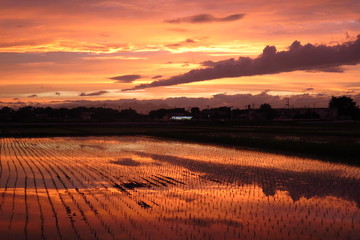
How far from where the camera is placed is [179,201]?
11.9 m

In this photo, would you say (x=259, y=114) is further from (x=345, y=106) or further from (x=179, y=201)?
(x=179, y=201)

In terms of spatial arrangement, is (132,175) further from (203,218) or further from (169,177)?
(203,218)

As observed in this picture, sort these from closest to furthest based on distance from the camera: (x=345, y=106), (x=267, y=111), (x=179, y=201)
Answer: (x=179, y=201) < (x=345, y=106) < (x=267, y=111)

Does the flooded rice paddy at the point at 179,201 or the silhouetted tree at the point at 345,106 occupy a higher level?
the silhouetted tree at the point at 345,106

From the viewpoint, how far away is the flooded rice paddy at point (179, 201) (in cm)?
873

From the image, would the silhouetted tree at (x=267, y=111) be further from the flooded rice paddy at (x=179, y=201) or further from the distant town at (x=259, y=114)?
the flooded rice paddy at (x=179, y=201)

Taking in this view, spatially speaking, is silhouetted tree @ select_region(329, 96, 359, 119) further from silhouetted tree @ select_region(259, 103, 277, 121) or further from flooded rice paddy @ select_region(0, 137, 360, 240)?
flooded rice paddy @ select_region(0, 137, 360, 240)

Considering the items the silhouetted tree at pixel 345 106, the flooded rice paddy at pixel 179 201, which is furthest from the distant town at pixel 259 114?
the flooded rice paddy at pixel 179 201

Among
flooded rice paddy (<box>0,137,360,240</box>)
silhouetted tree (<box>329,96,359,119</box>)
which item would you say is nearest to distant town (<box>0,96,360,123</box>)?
silhouetted tree (<box>329,96,359,119</box>)

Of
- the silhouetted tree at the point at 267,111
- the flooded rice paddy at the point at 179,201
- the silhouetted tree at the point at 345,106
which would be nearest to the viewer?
the flooded rice paddy at the point at 179,201

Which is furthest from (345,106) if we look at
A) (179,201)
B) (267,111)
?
(179,201)

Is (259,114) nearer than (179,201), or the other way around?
(179,201)

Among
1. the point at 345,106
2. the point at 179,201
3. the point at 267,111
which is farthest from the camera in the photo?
the point at 267,111

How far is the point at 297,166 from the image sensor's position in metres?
20.2
